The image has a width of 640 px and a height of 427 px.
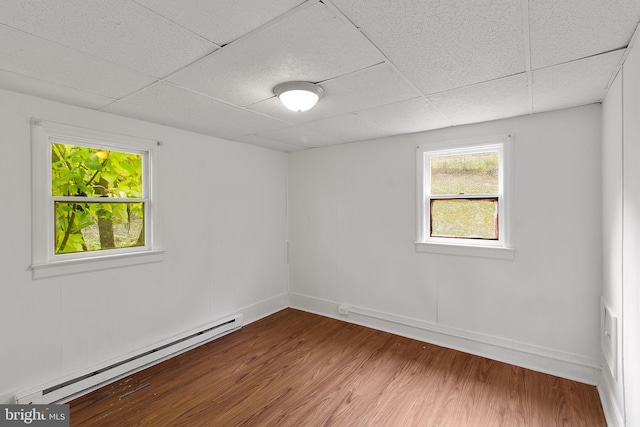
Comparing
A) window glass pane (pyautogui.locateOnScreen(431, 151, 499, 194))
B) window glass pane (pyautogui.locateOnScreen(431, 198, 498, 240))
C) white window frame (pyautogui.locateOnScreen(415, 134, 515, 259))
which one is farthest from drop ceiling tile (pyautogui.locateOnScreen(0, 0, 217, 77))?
window glass pane (pyautogui.locateOnScreen(431, 198, 498, 240))

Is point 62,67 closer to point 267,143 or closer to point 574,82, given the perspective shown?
point 267,143

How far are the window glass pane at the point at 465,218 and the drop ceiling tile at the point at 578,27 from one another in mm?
1629

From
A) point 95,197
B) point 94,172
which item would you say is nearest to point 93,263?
point 95,197

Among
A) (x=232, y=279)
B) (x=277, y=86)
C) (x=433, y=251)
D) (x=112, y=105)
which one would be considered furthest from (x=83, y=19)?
(x=433, y=251)

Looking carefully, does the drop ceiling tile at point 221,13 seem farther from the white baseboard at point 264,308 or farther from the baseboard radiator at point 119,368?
the white baseboard at point 264,308

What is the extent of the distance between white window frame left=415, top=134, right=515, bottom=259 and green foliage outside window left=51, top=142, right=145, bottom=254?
10.0 ft

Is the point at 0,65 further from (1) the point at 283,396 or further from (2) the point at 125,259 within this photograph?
(1) the point at 283,396

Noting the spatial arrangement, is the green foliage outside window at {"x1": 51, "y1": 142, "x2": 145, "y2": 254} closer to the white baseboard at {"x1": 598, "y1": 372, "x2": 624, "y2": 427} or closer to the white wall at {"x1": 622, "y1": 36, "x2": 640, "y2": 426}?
the white wall at {"x1": 622, "y1": 36, "x2": 640, "y2": 426}

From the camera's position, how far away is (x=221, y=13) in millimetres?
1283

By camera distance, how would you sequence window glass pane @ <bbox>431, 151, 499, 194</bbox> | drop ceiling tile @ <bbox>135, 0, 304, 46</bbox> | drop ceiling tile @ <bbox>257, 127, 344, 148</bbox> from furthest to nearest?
drop ceiling tile @ <bbox>257, 127, 344, 148</bbox> < window glass pane @ <bbox>431, 151, 499, 194</bbox> < drop ceiling tile @ <bbox>135, 0, 304, 46</bbox>

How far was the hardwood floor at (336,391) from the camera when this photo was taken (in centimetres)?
215

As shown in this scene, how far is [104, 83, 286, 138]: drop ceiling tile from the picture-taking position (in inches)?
88.5

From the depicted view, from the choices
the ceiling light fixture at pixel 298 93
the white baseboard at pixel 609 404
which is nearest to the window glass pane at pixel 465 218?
the white baseboard at pixel 609 404

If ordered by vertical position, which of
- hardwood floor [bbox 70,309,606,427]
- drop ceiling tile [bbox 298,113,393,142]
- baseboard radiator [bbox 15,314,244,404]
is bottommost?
hardwood floor [bbox 70,309,606,427]
